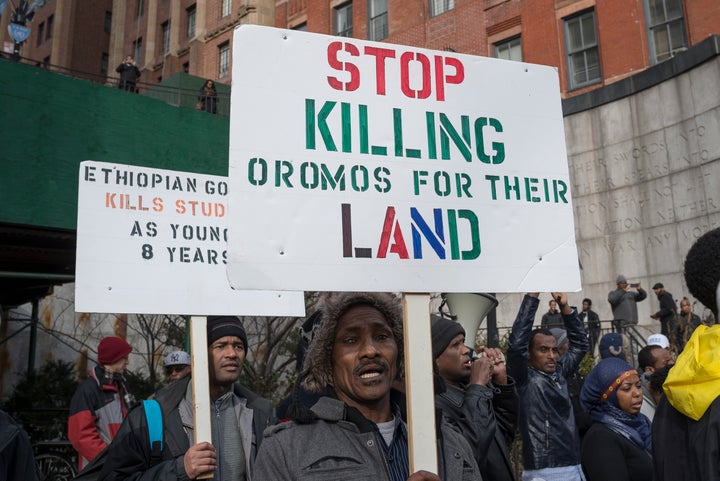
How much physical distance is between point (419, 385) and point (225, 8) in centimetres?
3253

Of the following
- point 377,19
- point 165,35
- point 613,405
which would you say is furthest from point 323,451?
point 165,35

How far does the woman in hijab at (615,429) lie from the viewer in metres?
4.18

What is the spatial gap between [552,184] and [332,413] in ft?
4.80

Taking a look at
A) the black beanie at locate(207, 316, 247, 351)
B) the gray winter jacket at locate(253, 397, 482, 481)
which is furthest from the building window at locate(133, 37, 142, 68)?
the gray winter jacket at locate(253, 397, 482, 481)

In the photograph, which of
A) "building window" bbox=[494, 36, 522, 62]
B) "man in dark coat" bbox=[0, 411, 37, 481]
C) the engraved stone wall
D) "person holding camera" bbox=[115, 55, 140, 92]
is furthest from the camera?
"building window" bbox=[494, 36, 522, 62]

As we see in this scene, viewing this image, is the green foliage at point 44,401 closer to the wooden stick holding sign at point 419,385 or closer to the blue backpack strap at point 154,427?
the blue backpack strap at point 154,427

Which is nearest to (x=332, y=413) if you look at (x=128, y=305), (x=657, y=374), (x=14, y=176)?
(x=128, y=305)

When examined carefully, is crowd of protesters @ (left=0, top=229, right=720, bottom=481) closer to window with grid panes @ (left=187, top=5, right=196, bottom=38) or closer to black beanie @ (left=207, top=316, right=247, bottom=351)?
black beanie @ (left=207, top=316, right=247, bottom=351)

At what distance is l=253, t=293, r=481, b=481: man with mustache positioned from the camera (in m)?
2.24

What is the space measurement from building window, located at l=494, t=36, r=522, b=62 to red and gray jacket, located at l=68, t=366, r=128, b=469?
17702 millimetres

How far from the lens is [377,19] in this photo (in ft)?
84.0

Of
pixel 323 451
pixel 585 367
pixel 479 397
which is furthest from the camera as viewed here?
pixel 585 367

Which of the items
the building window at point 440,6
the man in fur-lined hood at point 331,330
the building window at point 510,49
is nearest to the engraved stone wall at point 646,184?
the building window at point 510,49

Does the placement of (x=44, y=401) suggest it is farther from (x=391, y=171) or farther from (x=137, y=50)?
(x=137, y=50)
